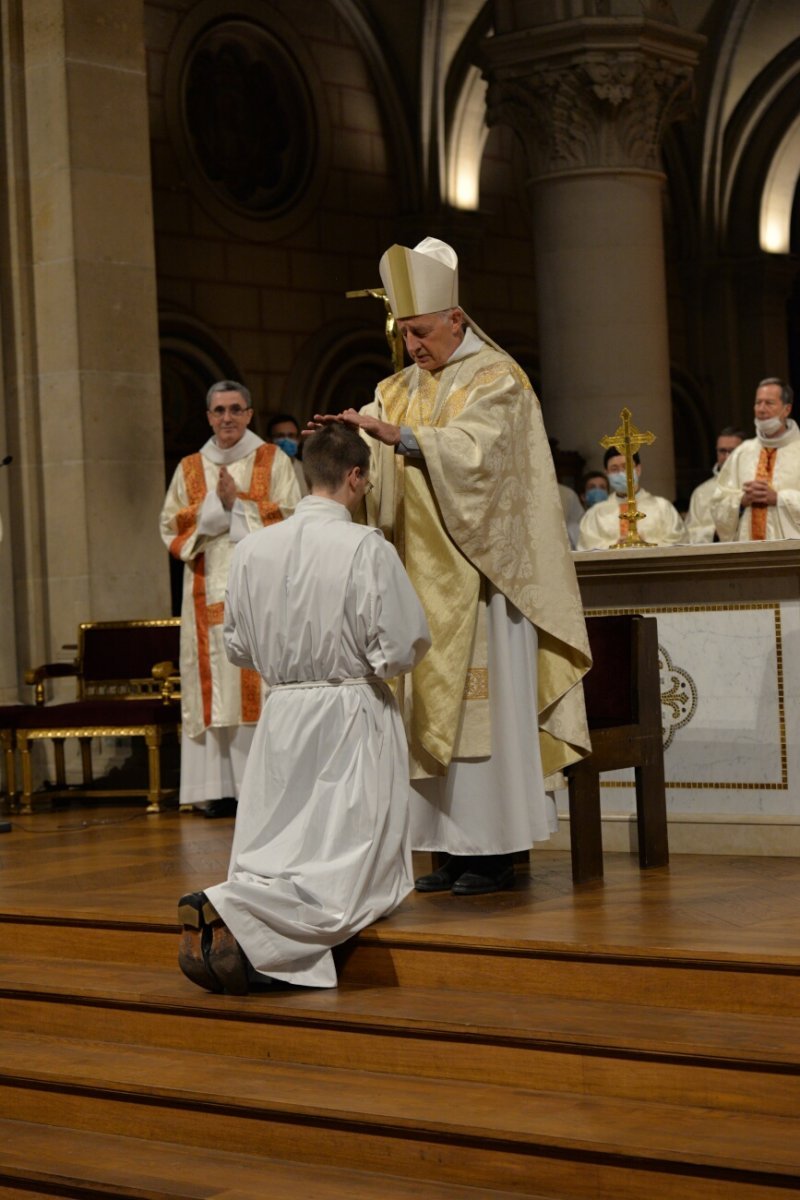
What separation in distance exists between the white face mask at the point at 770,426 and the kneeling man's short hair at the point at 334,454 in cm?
430

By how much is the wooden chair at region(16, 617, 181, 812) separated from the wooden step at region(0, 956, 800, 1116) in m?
3.71

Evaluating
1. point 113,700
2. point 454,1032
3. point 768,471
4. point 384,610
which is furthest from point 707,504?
point 454,1032

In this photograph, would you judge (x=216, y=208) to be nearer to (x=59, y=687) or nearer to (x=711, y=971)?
(x=59, y=687)

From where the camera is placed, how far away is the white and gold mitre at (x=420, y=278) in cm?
550

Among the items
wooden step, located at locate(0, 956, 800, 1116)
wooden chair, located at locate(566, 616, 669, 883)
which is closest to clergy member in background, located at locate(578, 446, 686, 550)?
wooden chair, located at locate(566, 616, 669, 883)

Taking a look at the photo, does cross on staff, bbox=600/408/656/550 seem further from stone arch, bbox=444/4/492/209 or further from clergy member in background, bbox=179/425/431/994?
stone arch, bbox=444/4/492/209

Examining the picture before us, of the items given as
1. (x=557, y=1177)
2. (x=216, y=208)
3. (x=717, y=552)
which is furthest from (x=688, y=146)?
(x=557, y=1177)

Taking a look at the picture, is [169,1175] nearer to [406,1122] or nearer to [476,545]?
[406,1122]

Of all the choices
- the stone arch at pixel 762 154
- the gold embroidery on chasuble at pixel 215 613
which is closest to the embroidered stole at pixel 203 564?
the gold embroidery on chasuble at pixel 215 613

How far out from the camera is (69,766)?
32.7 feet

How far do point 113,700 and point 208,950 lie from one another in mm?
4502

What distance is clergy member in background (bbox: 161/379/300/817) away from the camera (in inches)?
332

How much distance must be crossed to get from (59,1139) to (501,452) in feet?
7.50

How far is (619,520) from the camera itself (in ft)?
34.7
